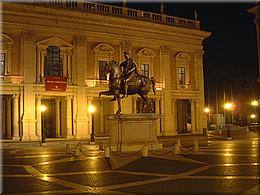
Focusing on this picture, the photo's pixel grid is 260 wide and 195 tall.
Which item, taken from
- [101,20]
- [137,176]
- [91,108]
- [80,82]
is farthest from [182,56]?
[137,176]

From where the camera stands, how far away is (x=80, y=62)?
36.7 metres

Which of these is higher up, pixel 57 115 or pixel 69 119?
pixel 57 115

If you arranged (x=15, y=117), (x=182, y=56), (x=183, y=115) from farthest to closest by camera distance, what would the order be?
1. (x=183, y=115)
2. (x=182, y=56)
3. (x=15, y=117)

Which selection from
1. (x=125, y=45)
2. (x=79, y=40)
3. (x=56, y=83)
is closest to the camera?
(x=56, y=83)

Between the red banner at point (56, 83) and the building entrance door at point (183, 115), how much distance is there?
1579 centimetres

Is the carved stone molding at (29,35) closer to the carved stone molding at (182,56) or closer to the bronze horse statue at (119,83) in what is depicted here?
the bronze horse statue at (119,83)

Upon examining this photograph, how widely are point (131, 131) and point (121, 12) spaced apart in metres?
22.3

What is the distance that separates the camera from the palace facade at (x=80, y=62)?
3372 cm

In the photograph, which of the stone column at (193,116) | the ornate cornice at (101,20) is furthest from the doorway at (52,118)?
the stone column at (193,116)

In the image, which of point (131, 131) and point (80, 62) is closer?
point (131, 131)

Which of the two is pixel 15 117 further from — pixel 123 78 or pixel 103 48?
pixel 123 78

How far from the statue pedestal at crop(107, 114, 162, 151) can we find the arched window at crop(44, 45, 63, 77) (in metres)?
17.2

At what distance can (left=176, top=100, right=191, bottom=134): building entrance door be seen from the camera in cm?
4625

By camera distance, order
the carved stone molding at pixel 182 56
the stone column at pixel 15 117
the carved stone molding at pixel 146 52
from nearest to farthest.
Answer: the stone column at pixel 15 117 < the carved stone molding at pixel 146 52 < the carved stone molding at pixel 182 56
